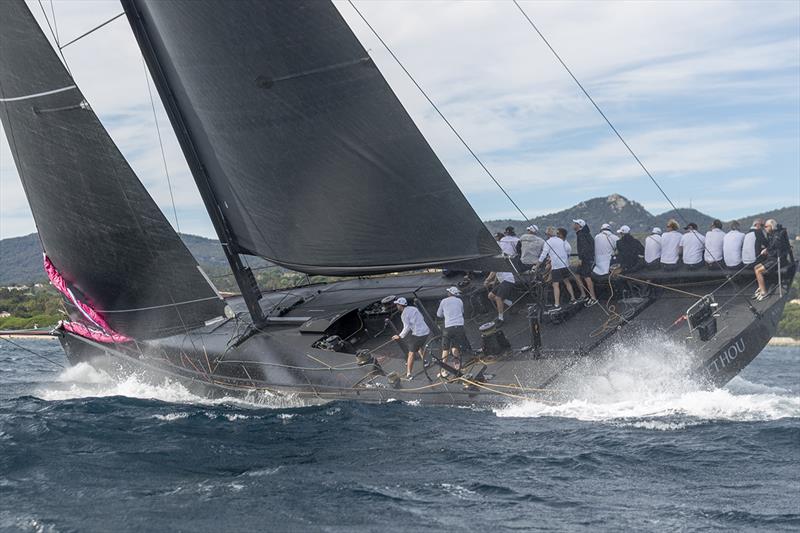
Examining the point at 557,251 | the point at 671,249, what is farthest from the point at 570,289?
the point at 671,249

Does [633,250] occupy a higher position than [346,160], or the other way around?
[346,160]

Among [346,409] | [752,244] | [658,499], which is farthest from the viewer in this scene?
[752,244]

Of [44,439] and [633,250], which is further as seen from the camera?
[633,250]

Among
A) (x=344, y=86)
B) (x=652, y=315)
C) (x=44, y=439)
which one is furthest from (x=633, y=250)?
(x=44, y=439)

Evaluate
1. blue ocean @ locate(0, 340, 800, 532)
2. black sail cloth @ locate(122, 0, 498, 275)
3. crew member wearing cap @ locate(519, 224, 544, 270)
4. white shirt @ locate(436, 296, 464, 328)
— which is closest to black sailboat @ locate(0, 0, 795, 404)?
black sail cloth @ locate(122, 0, 498, 275)

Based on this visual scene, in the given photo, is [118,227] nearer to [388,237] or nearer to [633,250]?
[388,237]

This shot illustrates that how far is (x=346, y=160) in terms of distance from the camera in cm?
1380

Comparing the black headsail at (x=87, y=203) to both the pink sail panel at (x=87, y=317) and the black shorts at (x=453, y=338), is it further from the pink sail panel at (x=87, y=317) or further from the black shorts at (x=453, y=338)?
the black shorts at (x=453, y=338)

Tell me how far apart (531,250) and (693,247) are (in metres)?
2.94

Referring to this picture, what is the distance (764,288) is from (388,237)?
6222mm

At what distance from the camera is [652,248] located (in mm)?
16422

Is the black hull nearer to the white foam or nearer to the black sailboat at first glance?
the black sailboat

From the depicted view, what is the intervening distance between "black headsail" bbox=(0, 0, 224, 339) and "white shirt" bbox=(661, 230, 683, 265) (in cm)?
817

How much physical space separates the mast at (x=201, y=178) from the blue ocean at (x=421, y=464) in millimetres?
2609
